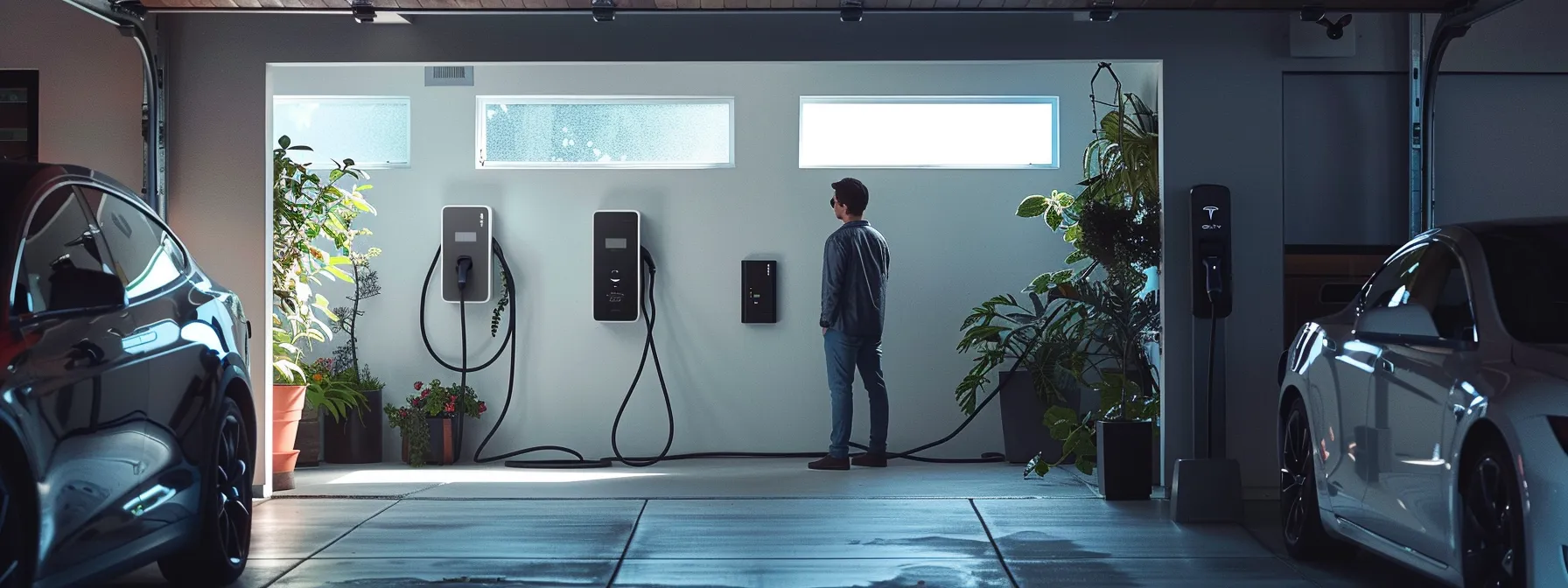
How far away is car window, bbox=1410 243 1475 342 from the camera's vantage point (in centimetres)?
361

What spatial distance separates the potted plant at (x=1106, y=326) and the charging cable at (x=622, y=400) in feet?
1.47

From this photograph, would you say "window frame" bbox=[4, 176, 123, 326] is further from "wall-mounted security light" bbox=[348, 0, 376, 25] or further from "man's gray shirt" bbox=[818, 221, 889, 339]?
"man's gray shirt" bbox=[818, 221, 889, 339]

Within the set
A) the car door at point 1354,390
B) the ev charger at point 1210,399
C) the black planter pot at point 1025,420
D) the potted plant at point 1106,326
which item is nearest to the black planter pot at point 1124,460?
the potted plant at point 1106,326

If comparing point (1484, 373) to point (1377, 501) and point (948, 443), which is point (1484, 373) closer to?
point (1377, 501)

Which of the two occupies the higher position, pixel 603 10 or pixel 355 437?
pixel 603 10

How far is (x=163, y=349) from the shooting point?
3.74 meters

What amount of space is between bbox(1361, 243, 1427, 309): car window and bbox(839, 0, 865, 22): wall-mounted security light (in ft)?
7.30

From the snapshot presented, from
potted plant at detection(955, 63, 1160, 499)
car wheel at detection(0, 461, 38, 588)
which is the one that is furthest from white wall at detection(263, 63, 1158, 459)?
car wheel at detection(0, 461, 38, 588)

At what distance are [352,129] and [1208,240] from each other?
5.30 m

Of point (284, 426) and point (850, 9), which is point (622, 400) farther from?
point (850, 9)

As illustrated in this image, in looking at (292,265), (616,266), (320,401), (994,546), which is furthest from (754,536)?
(616,266)

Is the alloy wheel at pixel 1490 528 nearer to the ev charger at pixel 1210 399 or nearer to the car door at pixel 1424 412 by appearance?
the car door at pixel 1424 412

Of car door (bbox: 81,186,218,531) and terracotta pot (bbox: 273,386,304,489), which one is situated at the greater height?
car door (bbox: 81,186,218,531)

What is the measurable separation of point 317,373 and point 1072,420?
4.19m
